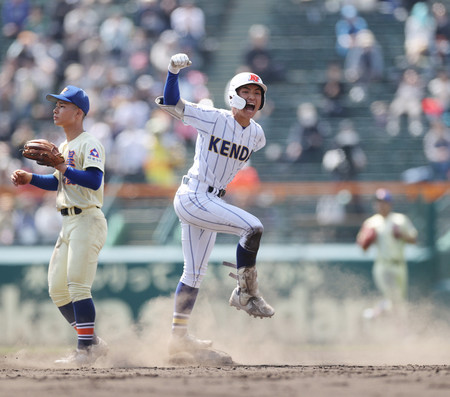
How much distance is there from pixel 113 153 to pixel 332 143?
11.4 ft

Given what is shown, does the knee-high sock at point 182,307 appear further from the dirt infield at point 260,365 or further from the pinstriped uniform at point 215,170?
the pinstriped uniform at point 215,170

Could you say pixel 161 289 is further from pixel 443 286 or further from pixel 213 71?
pixel 213 71

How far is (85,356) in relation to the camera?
734 cm

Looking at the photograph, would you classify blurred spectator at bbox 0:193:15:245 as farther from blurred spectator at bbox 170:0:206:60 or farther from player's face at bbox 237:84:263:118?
blurred spectator at bbox 170:0:206:60

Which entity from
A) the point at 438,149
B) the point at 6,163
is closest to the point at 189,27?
the point at 6,163

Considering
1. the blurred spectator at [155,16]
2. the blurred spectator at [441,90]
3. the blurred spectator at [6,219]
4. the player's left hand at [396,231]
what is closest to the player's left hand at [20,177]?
the blurred spectator at [6,219]

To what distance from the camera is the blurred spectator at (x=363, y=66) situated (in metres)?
15.2

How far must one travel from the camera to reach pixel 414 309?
11875 millimetres

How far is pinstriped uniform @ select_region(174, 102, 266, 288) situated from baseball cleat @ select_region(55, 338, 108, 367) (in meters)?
1.27

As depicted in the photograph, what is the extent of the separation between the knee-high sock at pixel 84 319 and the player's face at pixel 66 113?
1.48 metres

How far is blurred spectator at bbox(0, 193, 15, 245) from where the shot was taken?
1156 centimetres

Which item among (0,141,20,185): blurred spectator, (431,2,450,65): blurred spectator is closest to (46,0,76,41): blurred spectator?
(0,141,20,185): blurred spectator

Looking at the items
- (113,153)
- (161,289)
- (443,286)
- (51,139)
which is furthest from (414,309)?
(51,139)

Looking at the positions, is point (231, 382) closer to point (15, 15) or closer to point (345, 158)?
point (345, 158)
